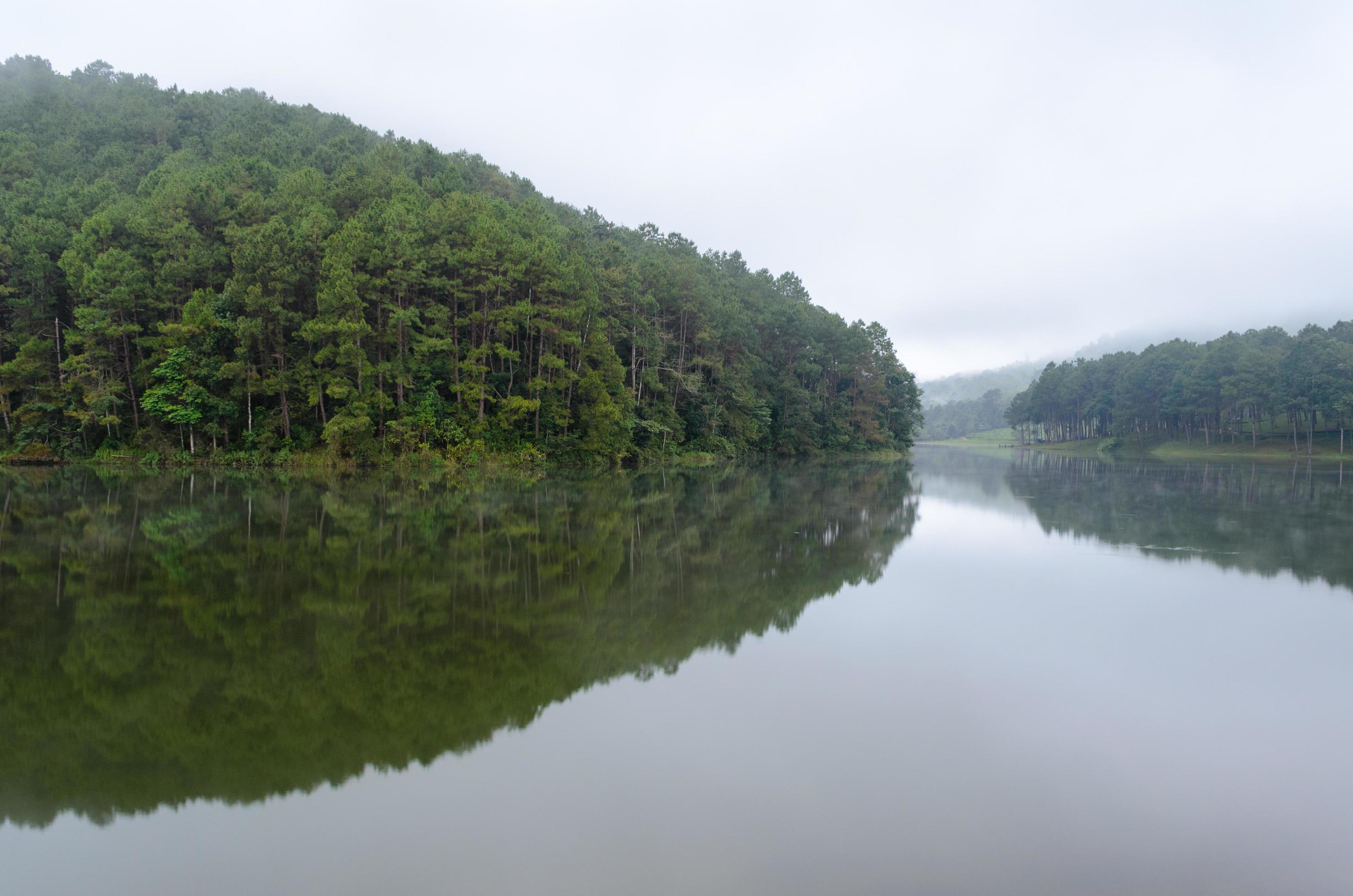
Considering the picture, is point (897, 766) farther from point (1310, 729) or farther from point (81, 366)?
point (81, 366)

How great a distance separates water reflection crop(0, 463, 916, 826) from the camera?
15.3 ft

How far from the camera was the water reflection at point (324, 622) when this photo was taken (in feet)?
15.3

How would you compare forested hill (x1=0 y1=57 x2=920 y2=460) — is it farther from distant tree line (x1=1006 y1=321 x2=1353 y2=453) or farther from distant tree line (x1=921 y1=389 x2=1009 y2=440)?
distant tree line (x1=921 y1=389 x2=1009 y2=440)

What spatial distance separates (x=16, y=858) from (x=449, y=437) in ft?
94.6

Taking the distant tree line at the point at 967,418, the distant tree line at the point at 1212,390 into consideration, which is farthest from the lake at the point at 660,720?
the distant tree line at the point at 967,418

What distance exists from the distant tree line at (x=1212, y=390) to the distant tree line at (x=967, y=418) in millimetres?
57224

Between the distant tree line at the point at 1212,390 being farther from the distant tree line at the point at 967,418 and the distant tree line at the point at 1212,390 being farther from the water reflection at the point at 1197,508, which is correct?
the distant tree line at the point at 967,418

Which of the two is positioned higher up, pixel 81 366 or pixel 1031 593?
pixel 81 366

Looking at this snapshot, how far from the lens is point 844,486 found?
1090 inches

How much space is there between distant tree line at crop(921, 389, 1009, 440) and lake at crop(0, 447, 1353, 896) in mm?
157797

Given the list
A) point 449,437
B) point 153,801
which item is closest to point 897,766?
point 153,801

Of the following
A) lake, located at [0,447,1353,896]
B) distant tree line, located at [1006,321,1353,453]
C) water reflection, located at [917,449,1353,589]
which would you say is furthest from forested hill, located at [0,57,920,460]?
distant tree line, located at [1006,321,1353,453]

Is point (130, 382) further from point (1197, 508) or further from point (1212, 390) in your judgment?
point (1212, 390)

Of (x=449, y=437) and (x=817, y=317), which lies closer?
(x=449, y=437)
